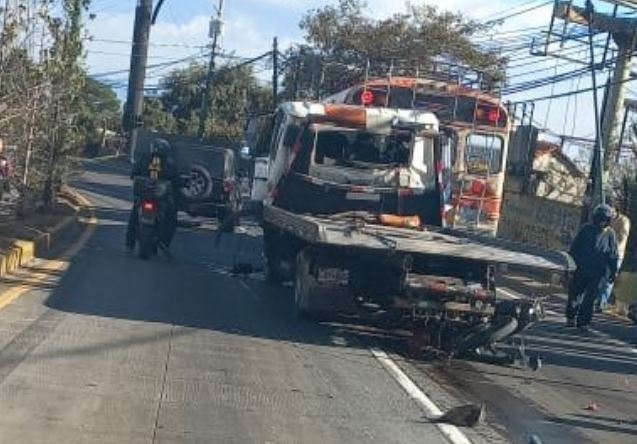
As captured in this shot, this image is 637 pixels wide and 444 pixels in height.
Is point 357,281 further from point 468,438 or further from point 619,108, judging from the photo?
point 619,108

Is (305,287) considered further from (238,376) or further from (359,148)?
(238,376)

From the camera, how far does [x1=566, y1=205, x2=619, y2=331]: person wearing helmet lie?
15625 mm

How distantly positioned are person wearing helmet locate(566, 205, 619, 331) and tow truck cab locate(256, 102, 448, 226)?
7.53 ft

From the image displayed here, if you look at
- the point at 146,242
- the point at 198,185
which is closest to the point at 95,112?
the point at 198,185

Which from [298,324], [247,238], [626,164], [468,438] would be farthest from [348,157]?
[626,164]

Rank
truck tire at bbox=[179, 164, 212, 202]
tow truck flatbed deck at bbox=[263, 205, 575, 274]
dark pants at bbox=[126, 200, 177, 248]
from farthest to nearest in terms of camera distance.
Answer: truck tire at bbox=[179, 164, 212, 202], dark pants at bbox=[126, 200, 177, 248], tow truck flatbed deck at bbox=[263, 205, 575, 274]

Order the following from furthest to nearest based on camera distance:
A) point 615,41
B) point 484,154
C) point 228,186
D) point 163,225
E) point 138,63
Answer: point 138,63
point 615,41
point 228,186
point 484,154
point 163,225

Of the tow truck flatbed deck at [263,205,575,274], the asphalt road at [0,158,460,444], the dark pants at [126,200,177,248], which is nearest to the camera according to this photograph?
the asphalt road at [0,158,460,444]

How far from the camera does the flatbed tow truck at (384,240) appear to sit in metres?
11.7

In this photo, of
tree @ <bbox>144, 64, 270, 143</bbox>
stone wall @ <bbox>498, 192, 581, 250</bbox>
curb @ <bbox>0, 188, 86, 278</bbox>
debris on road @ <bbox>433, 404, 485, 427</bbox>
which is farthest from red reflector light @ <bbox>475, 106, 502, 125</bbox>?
tree @ <bbox>144, 64, 270, 143</bbox>

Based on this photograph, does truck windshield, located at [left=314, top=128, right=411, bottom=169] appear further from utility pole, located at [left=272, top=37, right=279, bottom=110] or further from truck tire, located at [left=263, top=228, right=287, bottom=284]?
utility pole, located at [left=272, top=37, right=279, bottom=110]

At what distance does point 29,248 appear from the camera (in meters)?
16.4

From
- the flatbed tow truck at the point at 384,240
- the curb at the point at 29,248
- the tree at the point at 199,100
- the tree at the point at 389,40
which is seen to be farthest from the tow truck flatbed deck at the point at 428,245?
the tree at the point at 199,100

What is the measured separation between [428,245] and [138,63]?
54819 mm
